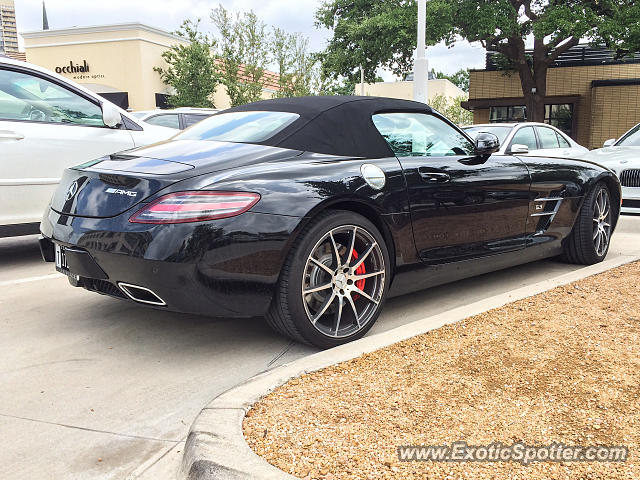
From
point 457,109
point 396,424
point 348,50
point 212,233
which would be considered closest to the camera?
point 396,424

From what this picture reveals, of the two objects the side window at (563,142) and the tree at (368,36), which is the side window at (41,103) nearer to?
the side window at (563,142)

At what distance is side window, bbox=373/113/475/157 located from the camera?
12.2ft

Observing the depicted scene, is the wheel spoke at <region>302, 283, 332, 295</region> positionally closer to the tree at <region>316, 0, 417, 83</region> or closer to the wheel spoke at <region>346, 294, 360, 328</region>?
the wheel spoke at <region>346, 294, 360, 328</region>

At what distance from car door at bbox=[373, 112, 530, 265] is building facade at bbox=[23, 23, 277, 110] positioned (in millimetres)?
26244

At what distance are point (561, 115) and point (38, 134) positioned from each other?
24.9m

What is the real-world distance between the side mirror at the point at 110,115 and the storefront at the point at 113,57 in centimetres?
2576

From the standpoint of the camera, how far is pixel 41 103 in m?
5.27

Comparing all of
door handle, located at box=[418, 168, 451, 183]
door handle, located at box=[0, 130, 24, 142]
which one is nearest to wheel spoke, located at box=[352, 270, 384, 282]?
door handle, located at box=[418, 168, 451, 183]

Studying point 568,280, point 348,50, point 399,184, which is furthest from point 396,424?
point 348,50

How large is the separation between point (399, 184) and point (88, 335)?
205 centimetres

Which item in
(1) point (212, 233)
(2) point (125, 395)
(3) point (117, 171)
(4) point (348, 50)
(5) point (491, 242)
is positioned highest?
(4) point (348, 50)

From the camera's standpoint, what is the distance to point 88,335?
11.4ft

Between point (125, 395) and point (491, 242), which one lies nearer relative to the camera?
point (125, 395)

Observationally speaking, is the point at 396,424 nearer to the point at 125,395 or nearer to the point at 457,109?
the point at 125,395
